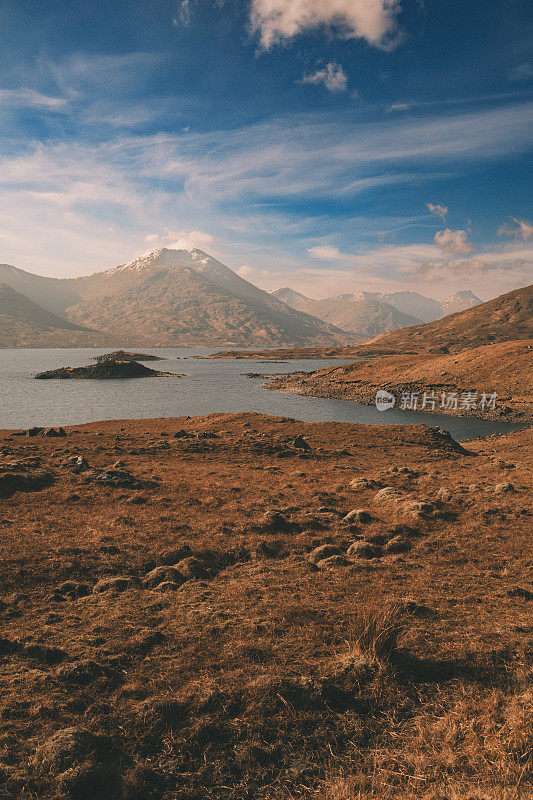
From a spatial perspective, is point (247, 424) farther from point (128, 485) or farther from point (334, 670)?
point (334, 670)

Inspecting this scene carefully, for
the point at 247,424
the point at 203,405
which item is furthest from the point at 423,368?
the point at 247,424

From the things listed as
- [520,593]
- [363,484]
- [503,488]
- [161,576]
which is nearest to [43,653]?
[161,576]

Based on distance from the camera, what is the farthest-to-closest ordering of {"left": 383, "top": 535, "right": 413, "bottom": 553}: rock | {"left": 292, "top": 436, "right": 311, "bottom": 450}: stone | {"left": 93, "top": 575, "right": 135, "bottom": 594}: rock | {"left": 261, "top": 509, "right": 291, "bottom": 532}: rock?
{"left": 292, "top": 436, "right": 311, "bottom": 450}: stone < {"left": 261, "top": 509, "right": 291, "bottom": 532}: rock < {"left": 383, "top": 535, "right": 413, "bottom": 553}: rock < {"left": 93, "top": 575, "right": 135, "bottom": 594}: rock

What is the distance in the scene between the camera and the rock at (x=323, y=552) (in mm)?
14344

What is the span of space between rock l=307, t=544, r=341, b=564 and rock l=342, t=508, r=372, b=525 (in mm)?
3586

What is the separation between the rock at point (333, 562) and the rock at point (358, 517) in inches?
171

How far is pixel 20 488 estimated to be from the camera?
833 inches

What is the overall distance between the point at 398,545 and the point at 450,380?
308ft

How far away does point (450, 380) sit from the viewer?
9819 centimetres

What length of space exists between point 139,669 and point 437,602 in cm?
827

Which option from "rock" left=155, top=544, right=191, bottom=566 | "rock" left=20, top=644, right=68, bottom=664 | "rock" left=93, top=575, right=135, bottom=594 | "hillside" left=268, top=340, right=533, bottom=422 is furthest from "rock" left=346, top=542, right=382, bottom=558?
"hillside" left=268, top=340, right=533, bottom=422

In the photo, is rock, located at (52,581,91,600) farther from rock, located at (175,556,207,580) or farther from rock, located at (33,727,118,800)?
rock, located at (33,727,118,800)

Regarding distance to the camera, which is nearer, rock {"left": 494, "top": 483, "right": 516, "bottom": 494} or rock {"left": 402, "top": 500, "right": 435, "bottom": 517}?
rock {"left": 402, "top": 500, "right": 435, "bottom": 517}

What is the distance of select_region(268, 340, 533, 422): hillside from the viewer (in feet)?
266
